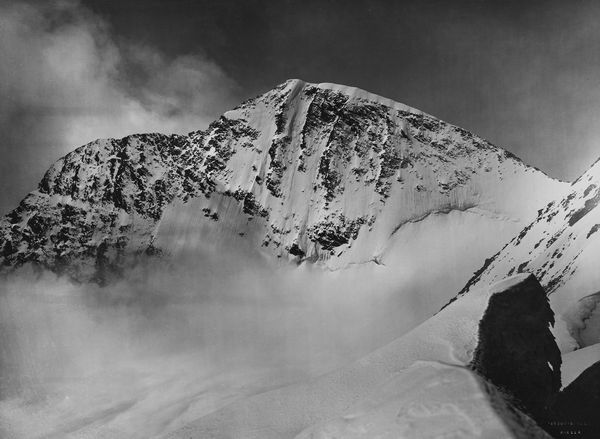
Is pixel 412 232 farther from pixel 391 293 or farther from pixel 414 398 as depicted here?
pixel 414 398

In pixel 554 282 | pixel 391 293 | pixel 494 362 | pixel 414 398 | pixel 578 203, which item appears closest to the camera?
pixel 414 398

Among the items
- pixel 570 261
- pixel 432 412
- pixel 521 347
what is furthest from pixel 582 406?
pixel 570 261

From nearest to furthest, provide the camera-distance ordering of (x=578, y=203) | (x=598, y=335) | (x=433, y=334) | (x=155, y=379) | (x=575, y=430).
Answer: (x=433, y=334) < (x=575, y=430) < (x=598, y=335) < (x=578, y=203) < (x=155, y=379)

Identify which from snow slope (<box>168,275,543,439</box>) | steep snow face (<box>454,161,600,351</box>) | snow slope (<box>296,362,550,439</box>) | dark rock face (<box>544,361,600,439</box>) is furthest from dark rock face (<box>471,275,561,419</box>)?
steep snow face (<box>454,161,600,351</box>)

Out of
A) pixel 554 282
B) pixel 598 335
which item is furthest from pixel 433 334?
pixel 554 282

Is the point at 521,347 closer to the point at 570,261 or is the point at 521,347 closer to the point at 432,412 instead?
the point at 432,412

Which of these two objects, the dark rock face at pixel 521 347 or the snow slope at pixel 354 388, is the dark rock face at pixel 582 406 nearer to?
the dark rock face at pixel 521 347

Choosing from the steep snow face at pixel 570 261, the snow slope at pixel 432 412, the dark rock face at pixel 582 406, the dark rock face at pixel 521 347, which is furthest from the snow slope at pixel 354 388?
the steep snow face at pixel 570 261
